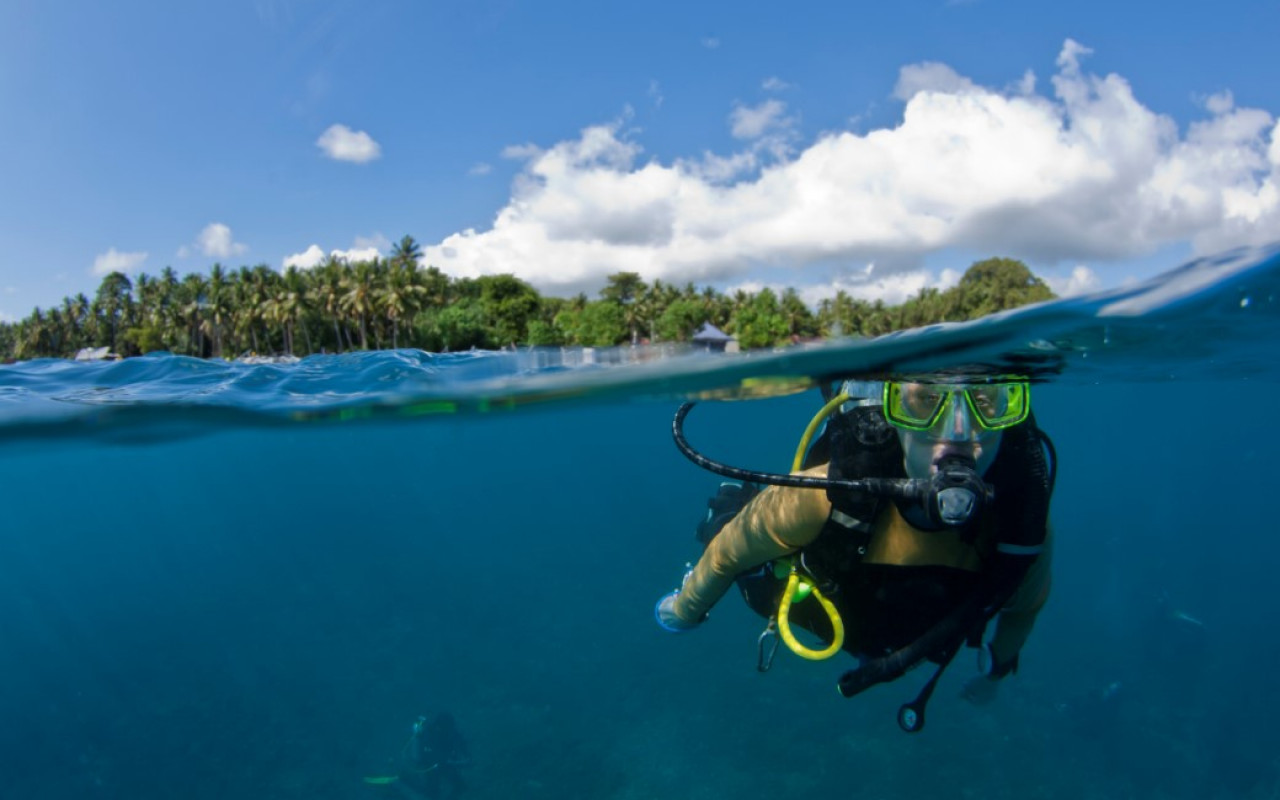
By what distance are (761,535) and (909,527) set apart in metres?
0.71

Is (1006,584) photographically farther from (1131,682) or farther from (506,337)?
(506,337)

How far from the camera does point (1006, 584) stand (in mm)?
3107

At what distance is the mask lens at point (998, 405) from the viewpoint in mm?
3195

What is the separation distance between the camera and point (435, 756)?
1023 centimetres

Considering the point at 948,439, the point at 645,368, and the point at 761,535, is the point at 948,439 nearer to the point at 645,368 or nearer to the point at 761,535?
the point at 761,535

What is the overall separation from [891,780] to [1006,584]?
9033 millimetres

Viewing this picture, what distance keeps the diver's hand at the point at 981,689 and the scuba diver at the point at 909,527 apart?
747 mm

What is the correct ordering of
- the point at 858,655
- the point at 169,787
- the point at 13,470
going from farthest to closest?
the point at 13,470
the point at 169,787
the point at 858,655

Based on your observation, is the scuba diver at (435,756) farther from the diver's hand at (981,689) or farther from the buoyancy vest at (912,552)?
the buoyancy vest at (912,552)

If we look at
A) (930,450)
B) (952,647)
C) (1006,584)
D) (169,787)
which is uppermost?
(930,450)

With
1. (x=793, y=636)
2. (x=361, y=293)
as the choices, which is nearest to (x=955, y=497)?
(x=793, y=636)

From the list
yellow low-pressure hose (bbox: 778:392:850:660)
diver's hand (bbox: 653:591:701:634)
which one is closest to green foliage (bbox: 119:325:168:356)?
diver's hand (bbox: 653:591:701:634)

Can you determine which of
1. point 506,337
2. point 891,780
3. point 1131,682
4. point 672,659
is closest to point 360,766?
point 672,659

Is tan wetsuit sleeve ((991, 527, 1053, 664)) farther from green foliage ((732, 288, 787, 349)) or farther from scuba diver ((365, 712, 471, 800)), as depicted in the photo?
green foliage ((732, 288, 787, 349))
